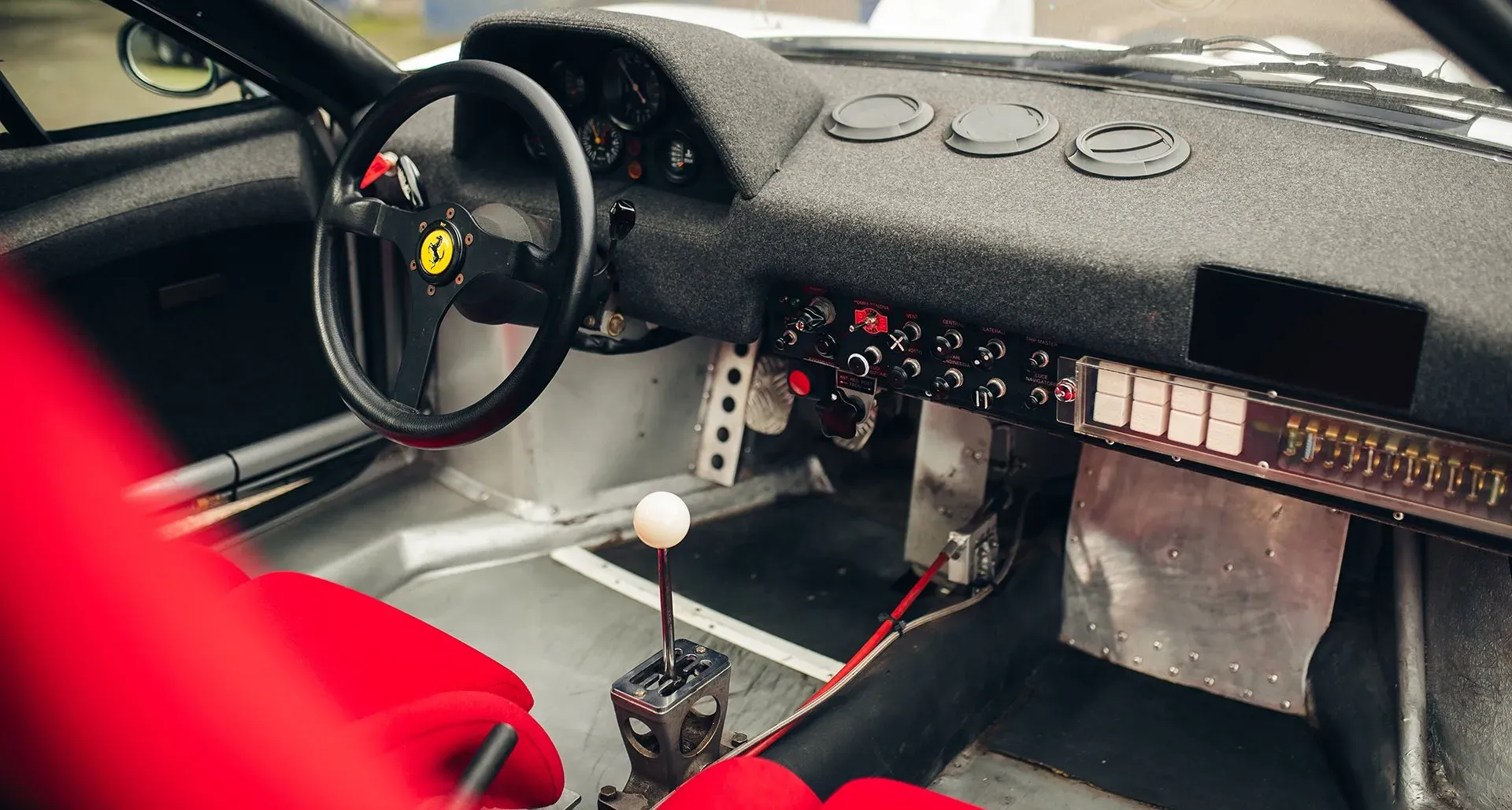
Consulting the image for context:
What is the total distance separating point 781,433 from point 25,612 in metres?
1.87

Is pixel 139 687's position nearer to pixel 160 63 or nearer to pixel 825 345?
pixel 825 345

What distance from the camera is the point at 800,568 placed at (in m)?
2.35

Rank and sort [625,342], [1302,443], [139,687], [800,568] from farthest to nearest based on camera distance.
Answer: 1. [800,568]
2. [625,342]
3. [1302,443]
4. [139,687]

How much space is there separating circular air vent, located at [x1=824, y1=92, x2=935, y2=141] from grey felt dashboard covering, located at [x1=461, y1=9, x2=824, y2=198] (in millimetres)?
62

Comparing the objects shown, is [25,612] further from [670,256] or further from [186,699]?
[670,256]

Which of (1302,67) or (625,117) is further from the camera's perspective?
(625,117)

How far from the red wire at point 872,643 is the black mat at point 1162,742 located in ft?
0.83

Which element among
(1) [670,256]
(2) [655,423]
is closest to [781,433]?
(2) [655,423]

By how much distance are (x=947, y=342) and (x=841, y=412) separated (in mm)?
371

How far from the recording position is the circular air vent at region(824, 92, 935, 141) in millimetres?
1758

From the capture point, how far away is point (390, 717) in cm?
96

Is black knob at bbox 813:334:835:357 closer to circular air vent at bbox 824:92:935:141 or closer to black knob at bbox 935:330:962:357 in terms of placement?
black knob at bbox 935:330:962:357

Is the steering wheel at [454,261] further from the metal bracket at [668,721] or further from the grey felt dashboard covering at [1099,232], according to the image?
the metal bracket at [668,721]

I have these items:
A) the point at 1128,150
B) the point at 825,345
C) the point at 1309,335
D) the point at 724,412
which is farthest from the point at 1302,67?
the point at 724,412
